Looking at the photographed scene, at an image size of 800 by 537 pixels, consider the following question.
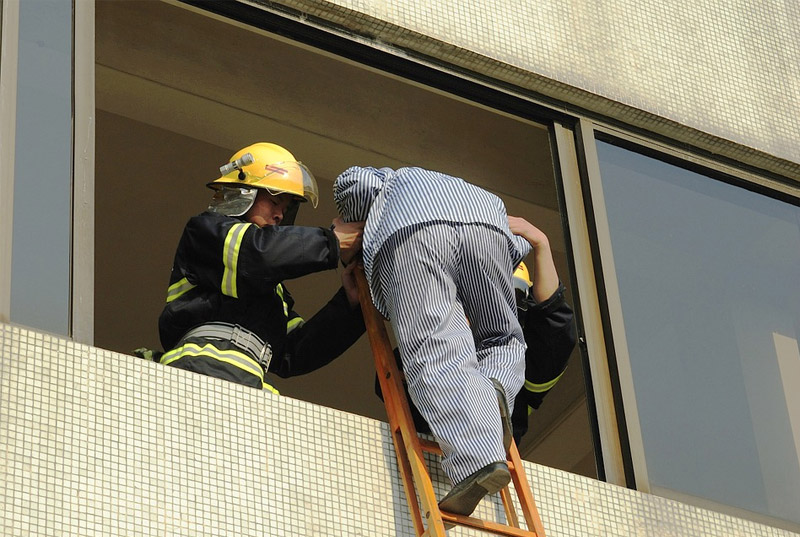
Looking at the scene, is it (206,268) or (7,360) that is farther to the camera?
(206,268)

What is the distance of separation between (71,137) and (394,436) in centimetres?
154

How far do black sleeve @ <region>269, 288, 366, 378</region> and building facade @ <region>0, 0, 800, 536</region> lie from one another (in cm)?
70

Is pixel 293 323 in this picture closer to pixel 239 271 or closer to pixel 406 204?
pixel 239 271

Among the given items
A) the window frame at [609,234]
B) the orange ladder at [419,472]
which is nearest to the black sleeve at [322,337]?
the orange ladder at [419,472]

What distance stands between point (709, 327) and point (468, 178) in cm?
197

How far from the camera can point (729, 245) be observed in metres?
6.77

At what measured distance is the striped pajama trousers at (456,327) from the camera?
4883 millimetres

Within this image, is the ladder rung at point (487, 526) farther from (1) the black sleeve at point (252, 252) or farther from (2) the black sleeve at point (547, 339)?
(2) the black sleeve at point (547, 339)

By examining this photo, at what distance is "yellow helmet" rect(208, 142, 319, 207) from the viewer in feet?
19.0

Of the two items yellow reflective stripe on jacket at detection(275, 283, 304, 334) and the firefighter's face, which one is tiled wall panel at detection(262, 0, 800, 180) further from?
yellow reflective stripe on jacket at detection(275, 283, 304, 334)

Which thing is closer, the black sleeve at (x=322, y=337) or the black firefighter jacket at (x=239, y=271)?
the black firefighter jacket at (x=239, y=271)

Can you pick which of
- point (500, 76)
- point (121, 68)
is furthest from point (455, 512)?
point (121, 68)

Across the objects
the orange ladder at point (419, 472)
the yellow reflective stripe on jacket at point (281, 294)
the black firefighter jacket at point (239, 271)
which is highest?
the yellow reflective stripe on jacket at point (281, 294)

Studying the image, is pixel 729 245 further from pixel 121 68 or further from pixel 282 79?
pixel 121 68
